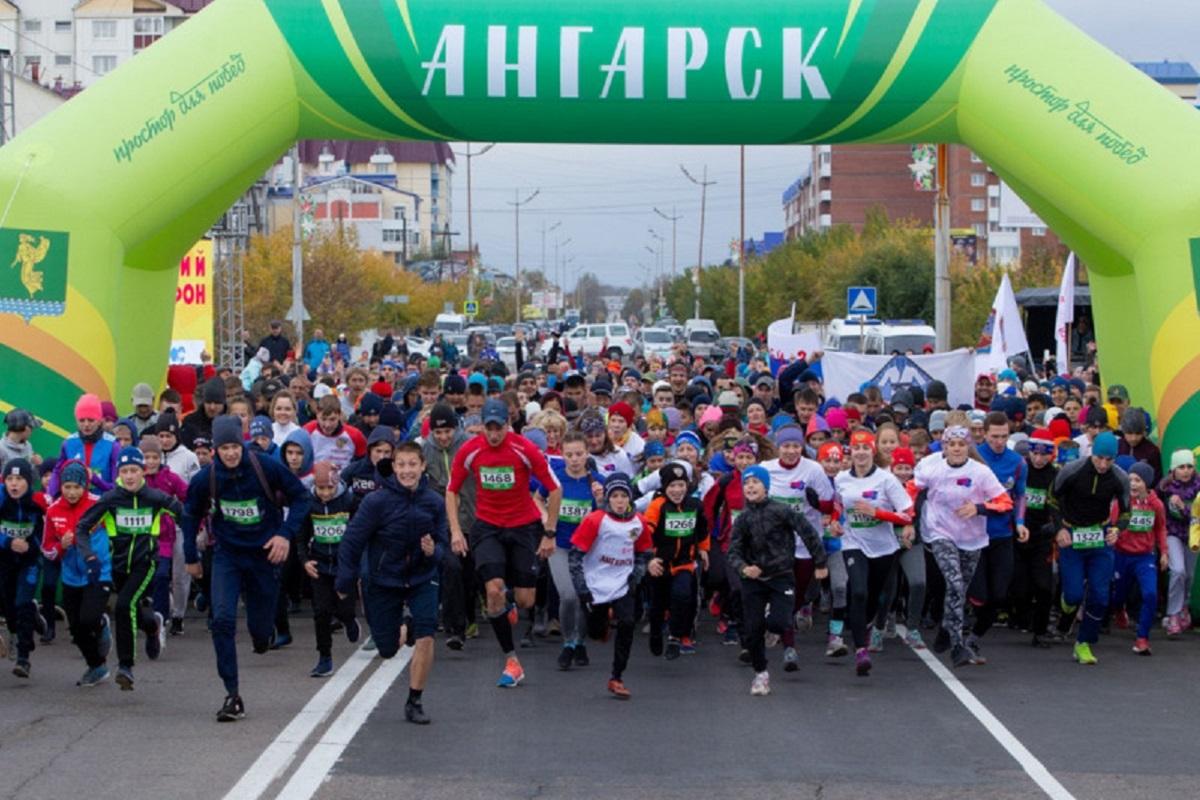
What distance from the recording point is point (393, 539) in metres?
10.5

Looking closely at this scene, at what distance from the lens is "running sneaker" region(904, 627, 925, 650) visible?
13.3 m

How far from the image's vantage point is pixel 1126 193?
48.3ft

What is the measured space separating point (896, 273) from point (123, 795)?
5901 cm

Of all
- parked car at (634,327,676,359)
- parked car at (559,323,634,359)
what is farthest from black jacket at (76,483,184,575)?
parked car at (634,327,676,359)

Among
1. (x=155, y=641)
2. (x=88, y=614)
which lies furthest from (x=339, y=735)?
(x=155, y=641)

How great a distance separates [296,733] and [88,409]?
4.39 metres

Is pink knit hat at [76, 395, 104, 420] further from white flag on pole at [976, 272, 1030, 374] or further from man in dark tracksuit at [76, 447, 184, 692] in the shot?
white flag on pole at [976, 272, 1030, 374]

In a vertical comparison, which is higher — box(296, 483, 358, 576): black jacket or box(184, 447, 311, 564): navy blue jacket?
box(184, 447, 311, 564): navy blue jacket

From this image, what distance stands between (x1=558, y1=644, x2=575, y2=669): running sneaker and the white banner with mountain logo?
29.1 feet

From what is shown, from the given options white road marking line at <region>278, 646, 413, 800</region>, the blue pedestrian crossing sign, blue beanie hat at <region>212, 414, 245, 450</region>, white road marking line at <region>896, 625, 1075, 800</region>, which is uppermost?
the blue pedestrian crossing sign

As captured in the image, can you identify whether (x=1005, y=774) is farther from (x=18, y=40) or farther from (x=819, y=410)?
(x=18, y=40)

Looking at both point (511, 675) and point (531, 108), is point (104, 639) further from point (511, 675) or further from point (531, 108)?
point (531, 108)

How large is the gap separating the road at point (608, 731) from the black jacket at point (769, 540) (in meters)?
0.77

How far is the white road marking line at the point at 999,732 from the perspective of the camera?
8.93m
